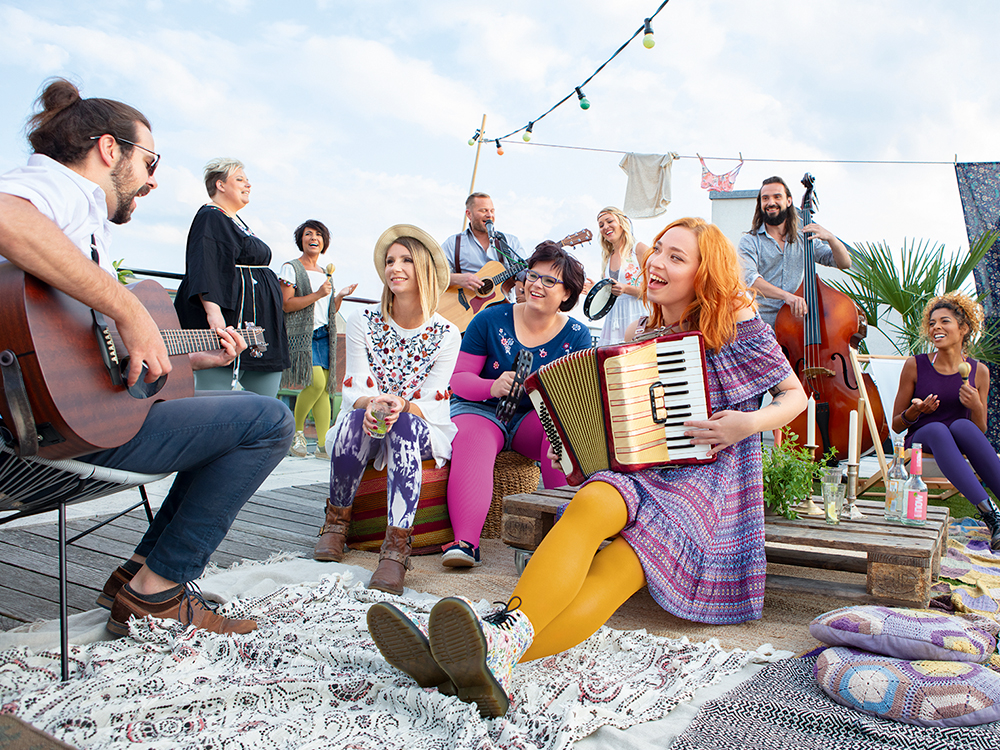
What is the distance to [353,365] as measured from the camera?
2.75 meters

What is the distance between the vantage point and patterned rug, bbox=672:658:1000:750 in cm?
121

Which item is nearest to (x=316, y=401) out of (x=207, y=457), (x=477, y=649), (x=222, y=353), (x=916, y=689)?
(x=222, y=353)

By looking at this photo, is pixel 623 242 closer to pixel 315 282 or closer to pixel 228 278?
pixel 315 282

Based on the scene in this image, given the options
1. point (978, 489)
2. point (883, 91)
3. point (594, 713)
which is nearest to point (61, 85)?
point (594, 713)

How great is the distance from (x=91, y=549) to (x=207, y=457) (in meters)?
1.22

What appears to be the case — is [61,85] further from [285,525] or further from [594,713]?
[285,525]

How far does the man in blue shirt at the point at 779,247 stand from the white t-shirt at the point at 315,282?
2.92m

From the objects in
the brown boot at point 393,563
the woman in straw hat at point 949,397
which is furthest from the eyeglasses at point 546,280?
the woman in straw hat at point 949,397

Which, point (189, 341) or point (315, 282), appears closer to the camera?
point (189, 341)

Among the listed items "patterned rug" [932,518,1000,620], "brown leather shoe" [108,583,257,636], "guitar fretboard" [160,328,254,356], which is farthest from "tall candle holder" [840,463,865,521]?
"guitar fretboard" [160,328,254,356]

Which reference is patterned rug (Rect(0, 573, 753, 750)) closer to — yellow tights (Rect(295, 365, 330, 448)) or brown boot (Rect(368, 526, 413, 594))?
brown boot (Rect(368, 526, 413, 594))

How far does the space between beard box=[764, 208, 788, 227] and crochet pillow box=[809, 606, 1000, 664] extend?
332 cm

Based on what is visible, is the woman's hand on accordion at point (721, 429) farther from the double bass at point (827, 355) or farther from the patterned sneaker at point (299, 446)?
the patterned sneaker at point (299, 446)

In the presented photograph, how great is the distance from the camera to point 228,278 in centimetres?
315
